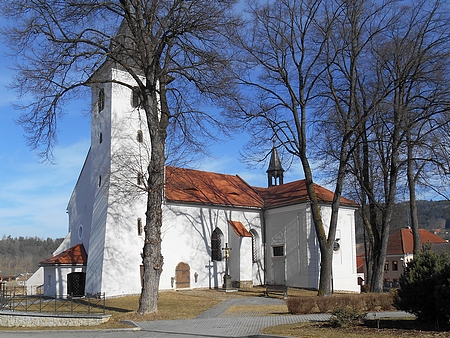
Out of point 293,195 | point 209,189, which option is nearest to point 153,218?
point 209,189

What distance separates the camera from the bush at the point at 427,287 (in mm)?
12094

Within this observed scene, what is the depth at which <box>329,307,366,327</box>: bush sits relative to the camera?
1339 centimetres

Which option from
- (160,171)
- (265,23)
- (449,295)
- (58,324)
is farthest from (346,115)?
(58,324)

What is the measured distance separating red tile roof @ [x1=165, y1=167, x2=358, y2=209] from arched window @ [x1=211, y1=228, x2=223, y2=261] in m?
2.28

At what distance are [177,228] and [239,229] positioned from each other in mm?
4880

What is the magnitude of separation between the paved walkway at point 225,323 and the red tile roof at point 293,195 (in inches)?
635

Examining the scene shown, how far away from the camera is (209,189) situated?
36.0 meters

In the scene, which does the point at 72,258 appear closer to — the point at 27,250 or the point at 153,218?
the point at 153,218

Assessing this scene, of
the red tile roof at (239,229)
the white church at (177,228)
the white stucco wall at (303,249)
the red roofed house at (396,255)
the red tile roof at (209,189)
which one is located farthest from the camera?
the red roofed house at (396,255)

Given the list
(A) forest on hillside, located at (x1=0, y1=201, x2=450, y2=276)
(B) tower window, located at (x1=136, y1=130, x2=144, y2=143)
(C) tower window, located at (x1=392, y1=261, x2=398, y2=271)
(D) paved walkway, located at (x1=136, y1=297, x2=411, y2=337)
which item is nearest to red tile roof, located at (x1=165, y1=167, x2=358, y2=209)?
(B) tower window, located at (x1=136, y1=130, x2=144, y2=143)

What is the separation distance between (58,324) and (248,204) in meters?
20.3

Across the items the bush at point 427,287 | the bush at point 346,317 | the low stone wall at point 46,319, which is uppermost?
the bush at point 427,287

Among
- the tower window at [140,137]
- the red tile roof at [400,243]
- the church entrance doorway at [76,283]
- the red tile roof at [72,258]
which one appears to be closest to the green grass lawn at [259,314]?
the church entrance doorway at [76,283]

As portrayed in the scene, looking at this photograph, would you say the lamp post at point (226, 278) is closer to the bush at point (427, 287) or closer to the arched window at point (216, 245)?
the arched window at point (216, 245)
